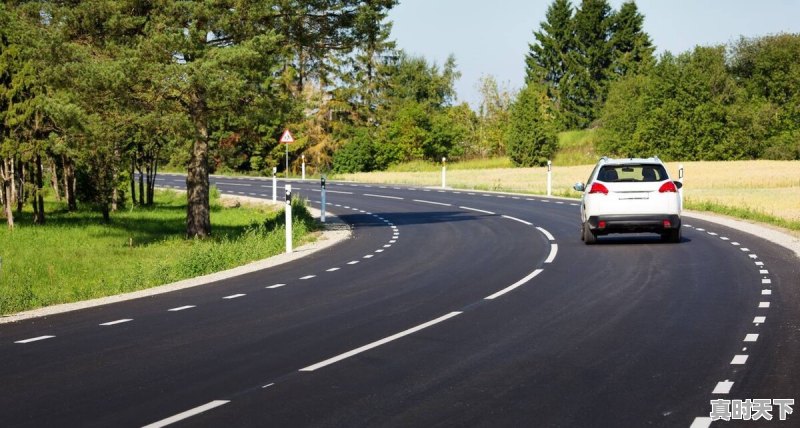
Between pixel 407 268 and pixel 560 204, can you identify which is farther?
pixel 560 204

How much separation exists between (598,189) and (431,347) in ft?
40.8

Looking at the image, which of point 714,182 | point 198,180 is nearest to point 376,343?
point 198,180

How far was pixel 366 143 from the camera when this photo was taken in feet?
303

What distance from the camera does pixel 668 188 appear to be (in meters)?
22.3

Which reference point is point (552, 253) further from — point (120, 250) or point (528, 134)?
point (528, 134)

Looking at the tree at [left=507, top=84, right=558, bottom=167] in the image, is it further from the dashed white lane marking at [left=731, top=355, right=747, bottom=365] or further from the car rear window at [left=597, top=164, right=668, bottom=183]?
the dashed white lane marking at [left=731, top=355, right=747, bottom=365]

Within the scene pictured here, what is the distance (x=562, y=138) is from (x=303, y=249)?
81.6m

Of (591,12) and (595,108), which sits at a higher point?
(591,12)

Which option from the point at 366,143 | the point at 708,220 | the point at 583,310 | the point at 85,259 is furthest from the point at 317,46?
the point at 366,143

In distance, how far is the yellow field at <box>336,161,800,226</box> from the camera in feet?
134

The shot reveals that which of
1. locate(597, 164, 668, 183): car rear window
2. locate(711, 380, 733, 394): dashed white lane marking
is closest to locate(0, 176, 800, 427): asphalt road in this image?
locate(711, 380, 733, 394): dashed white lane marking

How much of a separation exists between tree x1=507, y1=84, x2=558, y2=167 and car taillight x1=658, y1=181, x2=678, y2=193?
70.9 meters

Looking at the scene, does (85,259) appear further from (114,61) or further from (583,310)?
(583,310)

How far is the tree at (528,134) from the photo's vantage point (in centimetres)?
9331
